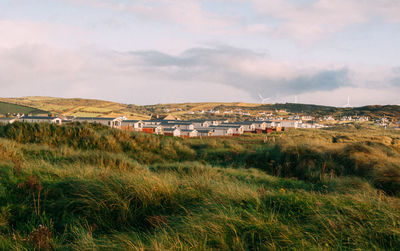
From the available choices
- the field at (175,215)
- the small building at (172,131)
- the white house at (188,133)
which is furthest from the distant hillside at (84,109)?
the field at (175,215)

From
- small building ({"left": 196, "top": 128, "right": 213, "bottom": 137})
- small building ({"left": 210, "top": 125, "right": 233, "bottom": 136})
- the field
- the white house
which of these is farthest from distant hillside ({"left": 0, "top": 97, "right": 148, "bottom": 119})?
the field

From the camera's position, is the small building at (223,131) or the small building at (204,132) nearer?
the small building at (204,132)

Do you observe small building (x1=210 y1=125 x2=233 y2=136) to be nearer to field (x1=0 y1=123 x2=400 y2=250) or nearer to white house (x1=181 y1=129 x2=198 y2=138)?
white house (x1=181 y1=129 x2=198 y2=138)

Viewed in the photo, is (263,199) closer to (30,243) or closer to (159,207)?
(159,207)

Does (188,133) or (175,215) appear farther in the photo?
(188,133)

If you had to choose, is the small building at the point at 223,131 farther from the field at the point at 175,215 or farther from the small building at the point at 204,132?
the field at the point at 175,215

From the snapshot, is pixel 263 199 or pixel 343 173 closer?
pixel 263 199

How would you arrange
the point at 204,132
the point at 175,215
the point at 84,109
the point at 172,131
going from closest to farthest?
the point at 175,215, the point at 172,131, the point at 204,132, the point at 84,109

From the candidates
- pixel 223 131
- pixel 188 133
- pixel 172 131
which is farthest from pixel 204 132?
pixel 172 131

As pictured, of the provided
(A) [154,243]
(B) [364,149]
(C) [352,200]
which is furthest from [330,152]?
(A) [154,243]

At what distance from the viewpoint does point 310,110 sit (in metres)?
147

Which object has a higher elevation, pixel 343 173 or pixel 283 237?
pixel 283 237

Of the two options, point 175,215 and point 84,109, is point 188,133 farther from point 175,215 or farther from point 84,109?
point 84,109

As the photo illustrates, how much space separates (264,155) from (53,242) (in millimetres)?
14701
